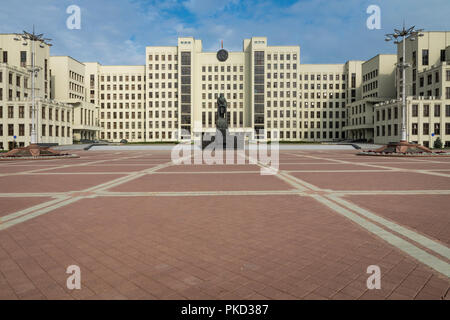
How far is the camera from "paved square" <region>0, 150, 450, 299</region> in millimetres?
2926

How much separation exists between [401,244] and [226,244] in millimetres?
2608

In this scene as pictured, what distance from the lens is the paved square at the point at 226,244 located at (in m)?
2.93

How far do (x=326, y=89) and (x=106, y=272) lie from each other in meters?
98.9

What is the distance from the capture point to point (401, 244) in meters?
4.11

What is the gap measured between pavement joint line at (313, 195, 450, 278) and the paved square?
2cm

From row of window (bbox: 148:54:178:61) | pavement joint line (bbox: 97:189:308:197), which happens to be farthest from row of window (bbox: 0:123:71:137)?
pavement joint line (bbox: 97:189:308:197)

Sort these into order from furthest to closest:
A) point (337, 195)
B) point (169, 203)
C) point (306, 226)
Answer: point (337, 195), point (169, 203), point (306, 226)

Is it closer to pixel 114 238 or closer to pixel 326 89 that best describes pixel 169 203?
pixel 114 238

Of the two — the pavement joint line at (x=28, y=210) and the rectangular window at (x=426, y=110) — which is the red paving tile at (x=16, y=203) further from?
the rectangular window at (x=426, y=110)

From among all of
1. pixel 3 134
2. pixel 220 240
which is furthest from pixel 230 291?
pixel 3 134

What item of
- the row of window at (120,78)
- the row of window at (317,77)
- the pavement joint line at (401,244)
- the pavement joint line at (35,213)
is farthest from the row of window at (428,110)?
the row of window at (120,78)

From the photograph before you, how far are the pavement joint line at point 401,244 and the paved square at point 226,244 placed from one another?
16 millimetres

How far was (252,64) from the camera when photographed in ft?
278
